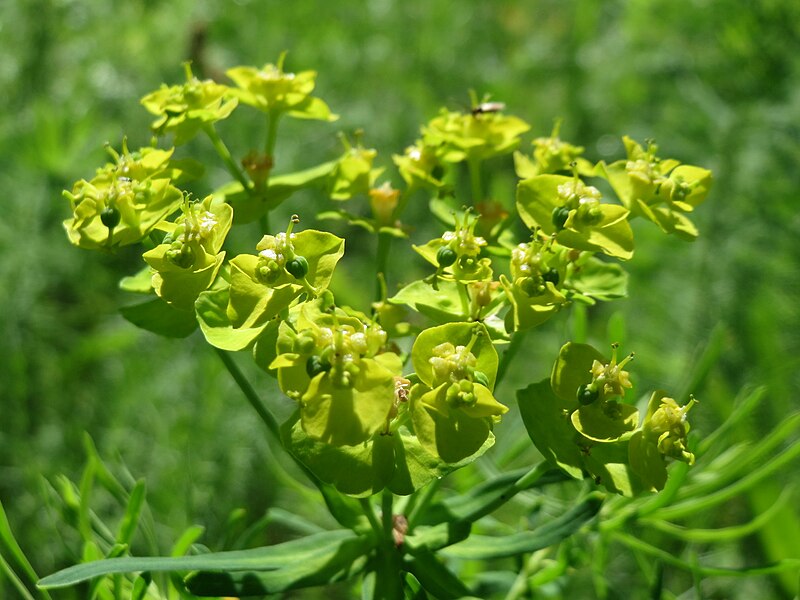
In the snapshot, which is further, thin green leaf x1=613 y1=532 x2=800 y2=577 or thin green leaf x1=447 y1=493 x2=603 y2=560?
thin green leaf x1=613 y1=532 x2=800 y2=577

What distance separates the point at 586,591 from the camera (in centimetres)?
238

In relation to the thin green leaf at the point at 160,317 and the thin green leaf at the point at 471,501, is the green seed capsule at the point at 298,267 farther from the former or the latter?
the thin green leaf at the point at 471,501

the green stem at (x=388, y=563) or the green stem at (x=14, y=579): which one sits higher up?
the green stem at (x=14, y=579)

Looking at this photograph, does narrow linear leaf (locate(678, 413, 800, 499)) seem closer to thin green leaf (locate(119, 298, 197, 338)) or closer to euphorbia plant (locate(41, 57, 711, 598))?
euphorbia plant (locate(41, 57, 711, 598))

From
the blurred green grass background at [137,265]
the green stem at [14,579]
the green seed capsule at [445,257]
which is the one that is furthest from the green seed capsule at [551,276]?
the blurred green grass background at [137,265]

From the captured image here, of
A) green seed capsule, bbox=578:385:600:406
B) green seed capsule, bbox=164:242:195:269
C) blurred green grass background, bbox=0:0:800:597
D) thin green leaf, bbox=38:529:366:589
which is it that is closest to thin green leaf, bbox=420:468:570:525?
thin green leaf, bbox=38:529:366:589

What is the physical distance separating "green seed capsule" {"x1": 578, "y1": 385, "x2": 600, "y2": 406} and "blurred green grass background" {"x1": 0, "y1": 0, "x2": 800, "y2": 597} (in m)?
1.25

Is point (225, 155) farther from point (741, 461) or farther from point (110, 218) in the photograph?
point (741, 461)

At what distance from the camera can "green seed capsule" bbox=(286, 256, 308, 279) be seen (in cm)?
90

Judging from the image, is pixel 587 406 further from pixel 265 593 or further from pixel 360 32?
pixel 360 32

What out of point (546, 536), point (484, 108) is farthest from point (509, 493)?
point (484, 108)

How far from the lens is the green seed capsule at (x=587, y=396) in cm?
91

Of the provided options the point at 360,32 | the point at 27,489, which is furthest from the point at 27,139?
the point at 360,32

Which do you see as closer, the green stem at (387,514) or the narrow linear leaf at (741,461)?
the green stem at (387,514)
